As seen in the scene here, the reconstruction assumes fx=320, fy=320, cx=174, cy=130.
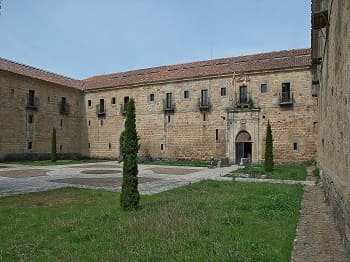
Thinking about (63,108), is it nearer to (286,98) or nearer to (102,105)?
(102,105)

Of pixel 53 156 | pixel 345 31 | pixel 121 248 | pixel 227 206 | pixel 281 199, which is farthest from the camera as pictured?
pixel 53 156

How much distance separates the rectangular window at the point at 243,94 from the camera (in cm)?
2462

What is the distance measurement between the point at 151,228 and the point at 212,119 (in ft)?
67.3

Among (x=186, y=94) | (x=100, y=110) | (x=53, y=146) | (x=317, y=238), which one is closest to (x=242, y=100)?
(x=186, y=94)

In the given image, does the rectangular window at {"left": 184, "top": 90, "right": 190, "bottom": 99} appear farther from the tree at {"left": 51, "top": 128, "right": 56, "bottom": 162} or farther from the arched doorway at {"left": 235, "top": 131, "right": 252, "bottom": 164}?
the tree at {"left": 51, "top": 128, "right": 56, "bottom": 162}

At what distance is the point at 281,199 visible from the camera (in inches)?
340

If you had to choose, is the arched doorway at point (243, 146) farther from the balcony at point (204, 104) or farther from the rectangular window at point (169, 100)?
the rectangular window at point (169, 100)

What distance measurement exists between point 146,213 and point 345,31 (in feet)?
17.4

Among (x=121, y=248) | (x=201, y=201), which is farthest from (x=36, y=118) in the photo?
(x=121, y=248)

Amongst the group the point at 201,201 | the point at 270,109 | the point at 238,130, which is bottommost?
the point at 201,201

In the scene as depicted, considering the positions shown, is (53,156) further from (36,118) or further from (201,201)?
(201,201)

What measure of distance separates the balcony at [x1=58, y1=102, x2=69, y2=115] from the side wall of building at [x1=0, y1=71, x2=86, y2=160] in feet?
0.53

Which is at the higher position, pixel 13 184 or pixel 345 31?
pixel 345 31

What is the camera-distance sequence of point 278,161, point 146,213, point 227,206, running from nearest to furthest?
point 146,213 → point 227,206 → point 278,161
